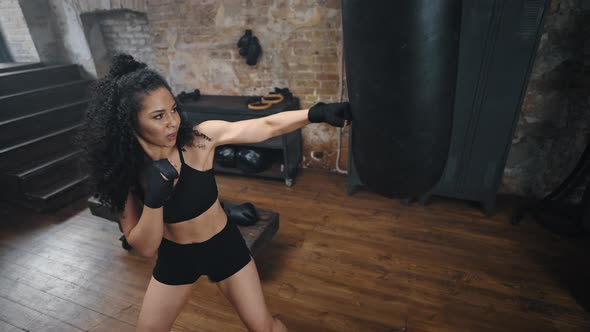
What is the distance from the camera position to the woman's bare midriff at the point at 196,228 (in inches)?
53.4

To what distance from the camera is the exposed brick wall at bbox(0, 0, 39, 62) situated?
13.6 ft

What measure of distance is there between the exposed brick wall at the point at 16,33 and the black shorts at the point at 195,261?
15.0 feet

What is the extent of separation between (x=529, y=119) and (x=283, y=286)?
2.54 m

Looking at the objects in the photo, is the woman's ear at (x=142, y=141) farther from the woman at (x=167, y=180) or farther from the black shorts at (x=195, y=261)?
the black shorts at (x=195, y=261)

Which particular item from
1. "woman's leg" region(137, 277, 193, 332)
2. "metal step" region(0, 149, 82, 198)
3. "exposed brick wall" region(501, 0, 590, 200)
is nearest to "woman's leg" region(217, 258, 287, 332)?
"woman's leg" region(137, 277, 193, 332)

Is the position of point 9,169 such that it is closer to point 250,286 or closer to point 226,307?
point 226,307

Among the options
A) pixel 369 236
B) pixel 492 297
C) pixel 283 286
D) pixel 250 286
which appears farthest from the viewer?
pixel 369 236

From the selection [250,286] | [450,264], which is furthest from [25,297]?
[450,264]

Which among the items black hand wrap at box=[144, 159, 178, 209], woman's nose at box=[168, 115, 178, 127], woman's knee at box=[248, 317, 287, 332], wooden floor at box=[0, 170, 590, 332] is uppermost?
woman's nose at box=[168, 115, 178, 127]

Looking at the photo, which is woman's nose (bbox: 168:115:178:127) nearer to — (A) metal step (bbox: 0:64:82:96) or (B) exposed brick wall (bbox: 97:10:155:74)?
(B) exposed brick wall (bbox: 97:10:155:74)

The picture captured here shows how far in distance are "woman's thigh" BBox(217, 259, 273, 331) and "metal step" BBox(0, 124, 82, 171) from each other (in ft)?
10.7

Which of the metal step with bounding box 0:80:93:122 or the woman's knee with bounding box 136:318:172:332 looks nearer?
the woman's knee with bounding box 136:318:172:332

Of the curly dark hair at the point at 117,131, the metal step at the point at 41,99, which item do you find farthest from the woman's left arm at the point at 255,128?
the metal step at the point at 41,99

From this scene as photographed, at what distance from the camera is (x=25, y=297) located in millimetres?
2232
